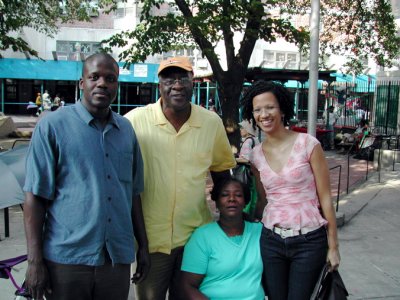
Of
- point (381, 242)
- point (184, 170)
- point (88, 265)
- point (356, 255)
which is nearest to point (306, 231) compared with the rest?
point (184, 170)

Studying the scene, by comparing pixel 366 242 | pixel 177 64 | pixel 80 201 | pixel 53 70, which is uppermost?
pixel 53 70

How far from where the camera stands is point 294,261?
272cm

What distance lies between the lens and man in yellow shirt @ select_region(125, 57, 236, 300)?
288cm

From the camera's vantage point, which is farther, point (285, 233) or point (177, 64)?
point (177, 64)

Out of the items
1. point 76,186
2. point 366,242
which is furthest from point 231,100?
point 76,186

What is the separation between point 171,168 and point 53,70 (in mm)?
27060

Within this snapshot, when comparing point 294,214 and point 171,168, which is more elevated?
point 171,168

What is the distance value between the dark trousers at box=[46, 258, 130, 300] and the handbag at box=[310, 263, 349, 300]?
1.05 m

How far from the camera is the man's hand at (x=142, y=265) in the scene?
2.73 m

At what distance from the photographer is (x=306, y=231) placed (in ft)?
8.88

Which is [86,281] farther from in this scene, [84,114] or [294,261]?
[294,261]

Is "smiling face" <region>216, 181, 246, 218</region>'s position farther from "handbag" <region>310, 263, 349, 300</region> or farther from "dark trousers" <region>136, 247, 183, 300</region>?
"handbag" <region>310, 263, 349, 300</region>

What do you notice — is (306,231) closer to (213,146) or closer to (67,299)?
(213,146)

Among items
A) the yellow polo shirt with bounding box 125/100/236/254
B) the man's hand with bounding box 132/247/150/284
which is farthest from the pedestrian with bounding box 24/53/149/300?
the yellow polo shirt with bounding box 125/100/236/254
